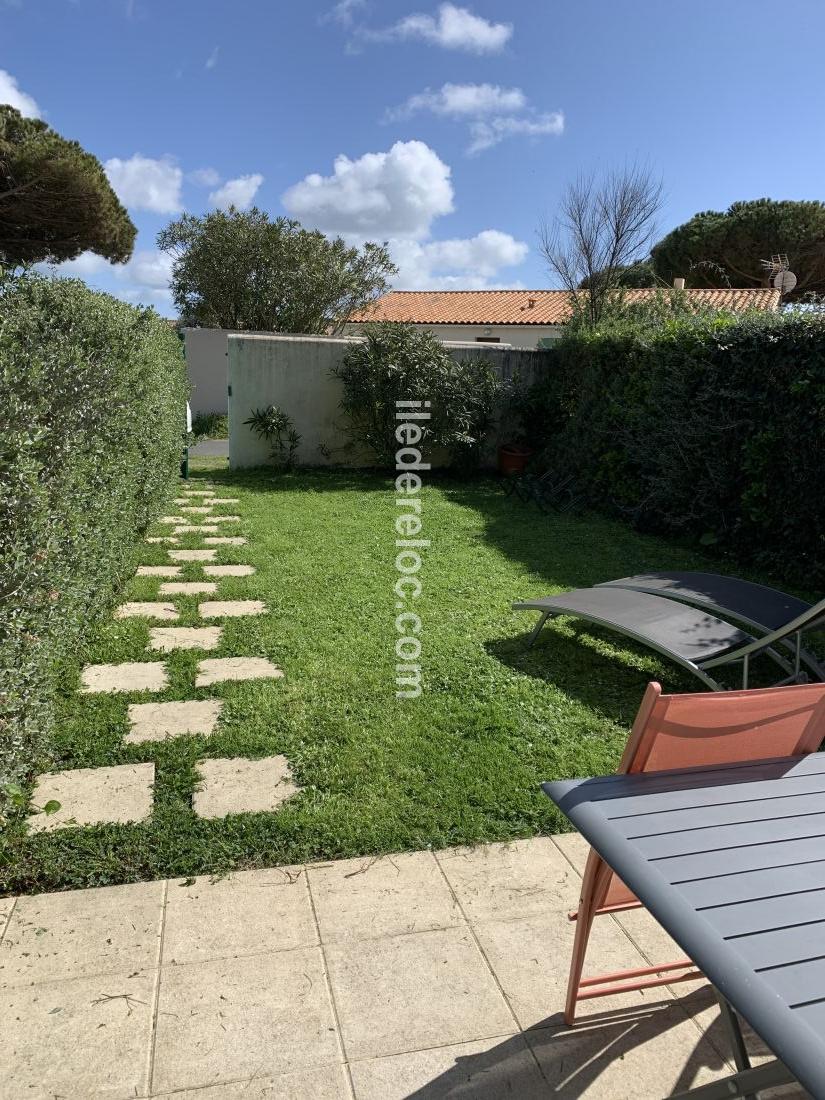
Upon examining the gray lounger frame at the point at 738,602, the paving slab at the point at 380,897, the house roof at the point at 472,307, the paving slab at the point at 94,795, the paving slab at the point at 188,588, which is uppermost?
the house roof at the point at 472,307

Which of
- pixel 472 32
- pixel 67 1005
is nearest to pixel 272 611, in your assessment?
pixel 67 1005

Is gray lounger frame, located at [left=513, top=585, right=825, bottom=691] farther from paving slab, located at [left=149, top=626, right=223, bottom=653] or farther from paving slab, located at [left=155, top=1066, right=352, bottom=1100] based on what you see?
paving slab, located at [left=155, top=1066, right=352, bottom=1100]

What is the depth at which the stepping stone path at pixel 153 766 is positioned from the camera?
2.93m

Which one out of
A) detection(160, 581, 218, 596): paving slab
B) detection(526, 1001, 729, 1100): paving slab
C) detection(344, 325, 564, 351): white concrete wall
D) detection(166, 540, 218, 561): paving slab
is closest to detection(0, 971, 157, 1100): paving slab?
detection(526, 1001, 729, 1100): paving slab

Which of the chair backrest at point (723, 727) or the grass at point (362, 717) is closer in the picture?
the chair backrest at point (723, 727)

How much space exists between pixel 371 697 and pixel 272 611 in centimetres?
158

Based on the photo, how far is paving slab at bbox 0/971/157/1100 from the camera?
177cm

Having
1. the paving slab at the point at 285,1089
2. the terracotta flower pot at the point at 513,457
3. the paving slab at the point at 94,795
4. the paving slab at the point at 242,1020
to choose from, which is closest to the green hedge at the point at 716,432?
the terracotta flower pot at the point at 513,457

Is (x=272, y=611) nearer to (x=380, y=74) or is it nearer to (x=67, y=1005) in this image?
(x=67, y=1005)

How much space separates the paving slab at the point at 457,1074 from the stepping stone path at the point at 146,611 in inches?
149

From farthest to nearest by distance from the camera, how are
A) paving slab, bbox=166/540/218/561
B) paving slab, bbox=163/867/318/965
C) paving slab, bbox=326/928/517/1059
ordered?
paving slab, bbox=166/540/218/561, paving slab, bbox=163/867/318/965, paving slab, bbox=326/928/517/1059

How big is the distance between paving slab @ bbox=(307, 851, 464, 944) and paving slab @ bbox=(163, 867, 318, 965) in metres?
0.07

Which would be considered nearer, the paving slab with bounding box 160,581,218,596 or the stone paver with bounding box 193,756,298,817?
the stone paver with bounding box 193,756,298,817
